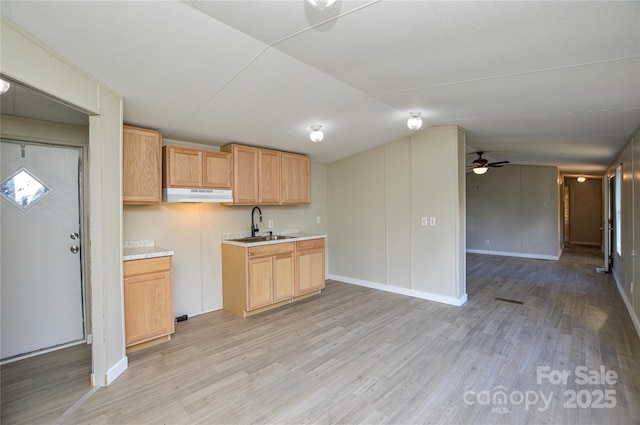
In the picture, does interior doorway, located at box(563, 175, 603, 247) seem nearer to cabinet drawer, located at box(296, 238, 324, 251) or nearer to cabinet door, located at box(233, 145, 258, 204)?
cabinet drawer, located at box(296, 238, 324, 251)

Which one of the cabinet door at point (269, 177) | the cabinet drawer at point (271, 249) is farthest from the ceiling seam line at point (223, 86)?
the cabinet drawer at point (271, 249)

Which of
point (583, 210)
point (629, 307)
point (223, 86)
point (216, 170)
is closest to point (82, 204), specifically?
point (216, 170)

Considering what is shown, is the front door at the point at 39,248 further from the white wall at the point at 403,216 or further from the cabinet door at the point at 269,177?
the white wall at the point at 403,216

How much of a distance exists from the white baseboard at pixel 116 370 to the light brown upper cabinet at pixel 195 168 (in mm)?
1774

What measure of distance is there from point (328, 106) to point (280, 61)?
3.46ft

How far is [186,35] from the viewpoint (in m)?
1.98

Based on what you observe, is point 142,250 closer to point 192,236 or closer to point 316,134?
point 192,236

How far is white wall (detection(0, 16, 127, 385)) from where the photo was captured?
215cm

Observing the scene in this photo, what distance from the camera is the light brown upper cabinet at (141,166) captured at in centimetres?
304

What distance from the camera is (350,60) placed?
239cm

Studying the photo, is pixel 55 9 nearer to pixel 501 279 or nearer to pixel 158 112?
pixel 158 112

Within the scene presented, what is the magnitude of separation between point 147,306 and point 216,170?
172cm

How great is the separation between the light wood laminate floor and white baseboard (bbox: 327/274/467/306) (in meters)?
0.15

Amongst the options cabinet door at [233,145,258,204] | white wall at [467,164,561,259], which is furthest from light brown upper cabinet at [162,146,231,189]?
white wall at [467,164,561,259]
